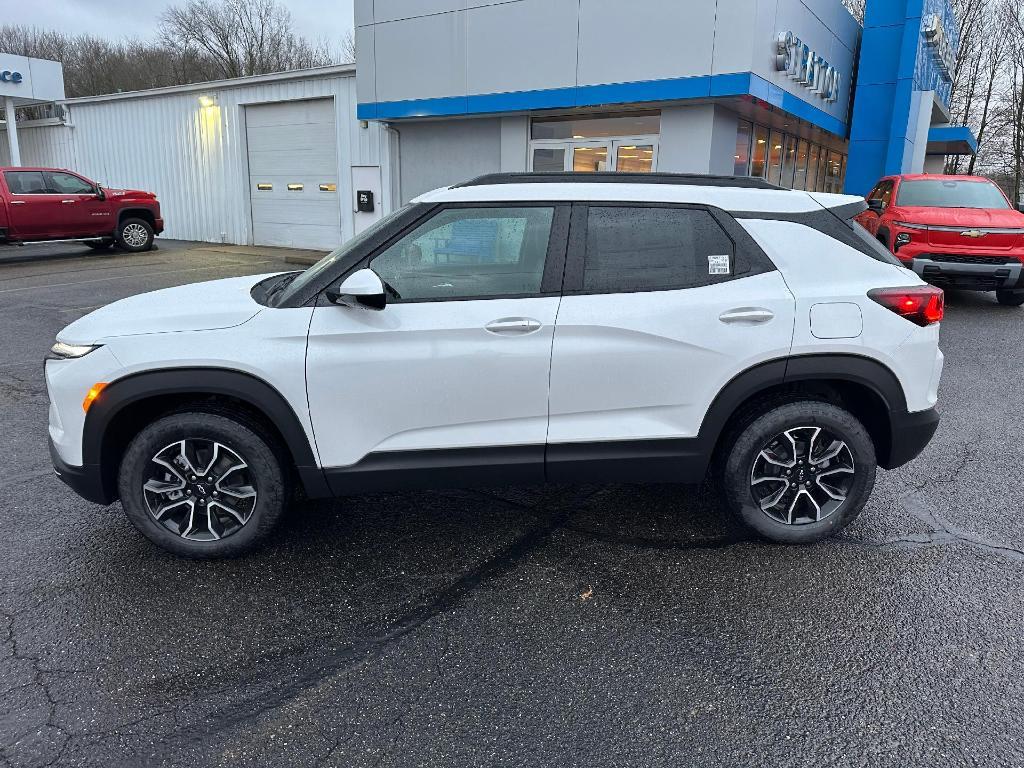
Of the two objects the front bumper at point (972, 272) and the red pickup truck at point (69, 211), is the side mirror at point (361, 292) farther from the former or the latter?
the red pickup truck at point (69, 211)

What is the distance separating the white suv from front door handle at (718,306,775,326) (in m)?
0.01

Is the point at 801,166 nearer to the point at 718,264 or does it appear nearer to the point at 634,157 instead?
the point at 634,157

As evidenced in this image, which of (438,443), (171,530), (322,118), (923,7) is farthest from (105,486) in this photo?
(923,7)

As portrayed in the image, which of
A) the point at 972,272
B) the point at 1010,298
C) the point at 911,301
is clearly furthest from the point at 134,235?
the point at 1010,298

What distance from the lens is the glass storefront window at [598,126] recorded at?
12820 mm

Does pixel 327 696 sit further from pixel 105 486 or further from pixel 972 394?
pixel 972 394

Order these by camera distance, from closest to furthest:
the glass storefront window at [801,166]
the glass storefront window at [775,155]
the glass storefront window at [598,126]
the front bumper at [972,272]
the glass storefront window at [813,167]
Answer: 1. the front bumper at [972,272]
2. the glass storefront window at [598,126]
3. the glass storefront window at [775,155]
4. the glass storefront window at [801,166]
5. the glass storefront window at [813,167]

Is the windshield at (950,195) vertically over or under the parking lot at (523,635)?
over

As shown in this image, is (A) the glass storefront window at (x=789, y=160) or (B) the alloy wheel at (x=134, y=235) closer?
(B) the alloy wheel at (x=134, y=235)

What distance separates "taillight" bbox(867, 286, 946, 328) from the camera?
10.9ft

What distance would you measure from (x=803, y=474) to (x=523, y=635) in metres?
1.63

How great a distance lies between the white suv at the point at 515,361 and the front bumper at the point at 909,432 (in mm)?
13

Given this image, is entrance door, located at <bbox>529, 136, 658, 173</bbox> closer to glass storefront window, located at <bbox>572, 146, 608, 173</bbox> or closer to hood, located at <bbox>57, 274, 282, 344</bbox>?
glass storefront window, located at <bbox>572, 146, 608, 173</bbox>

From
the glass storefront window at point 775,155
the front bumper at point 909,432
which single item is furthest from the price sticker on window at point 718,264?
the glass storefront window at point 775,155
